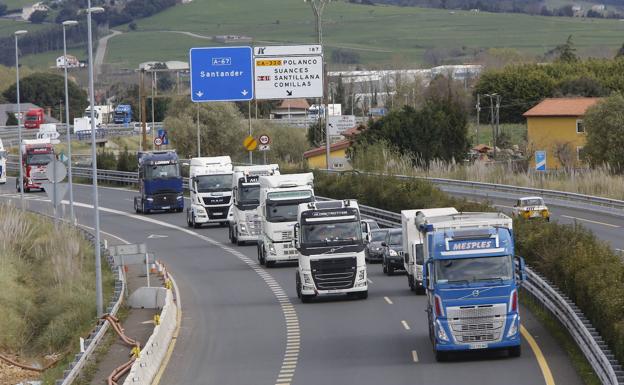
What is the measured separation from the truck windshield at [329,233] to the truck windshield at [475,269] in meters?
9.40

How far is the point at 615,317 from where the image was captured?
2234cm

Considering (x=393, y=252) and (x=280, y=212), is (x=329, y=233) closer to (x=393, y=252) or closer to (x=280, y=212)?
(x=393, y=252)

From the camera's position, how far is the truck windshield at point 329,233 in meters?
33.4

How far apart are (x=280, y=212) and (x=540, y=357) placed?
17117 millimetres

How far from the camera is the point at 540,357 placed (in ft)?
79.5

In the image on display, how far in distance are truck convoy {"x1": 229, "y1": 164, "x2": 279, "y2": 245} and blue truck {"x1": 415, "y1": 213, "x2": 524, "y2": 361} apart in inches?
911

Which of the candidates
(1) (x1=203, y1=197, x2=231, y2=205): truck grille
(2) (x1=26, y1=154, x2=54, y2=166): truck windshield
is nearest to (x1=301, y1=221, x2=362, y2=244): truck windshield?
(1) (x1=203, y1=197, x2=231, y2=205): truck grille

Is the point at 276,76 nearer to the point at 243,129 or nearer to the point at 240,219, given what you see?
the point at 240,219

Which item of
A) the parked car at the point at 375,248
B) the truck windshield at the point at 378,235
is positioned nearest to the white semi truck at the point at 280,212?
the parked car at the point at 375,248

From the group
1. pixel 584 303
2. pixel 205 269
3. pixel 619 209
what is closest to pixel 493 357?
pixel 584 303

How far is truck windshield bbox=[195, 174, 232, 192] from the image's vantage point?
54500mm

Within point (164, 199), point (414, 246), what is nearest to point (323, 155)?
point (164, 199)

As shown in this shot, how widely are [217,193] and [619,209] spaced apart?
17.3 metres

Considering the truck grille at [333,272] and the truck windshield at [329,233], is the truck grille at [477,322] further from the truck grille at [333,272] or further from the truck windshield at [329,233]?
the truck windshield at [329,233]
